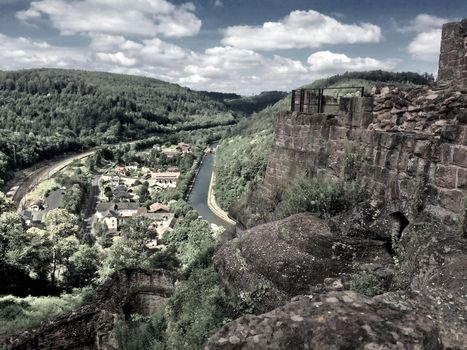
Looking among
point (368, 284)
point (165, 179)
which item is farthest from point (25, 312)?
point (165, 179)

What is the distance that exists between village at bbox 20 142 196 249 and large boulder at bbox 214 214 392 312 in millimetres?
49082

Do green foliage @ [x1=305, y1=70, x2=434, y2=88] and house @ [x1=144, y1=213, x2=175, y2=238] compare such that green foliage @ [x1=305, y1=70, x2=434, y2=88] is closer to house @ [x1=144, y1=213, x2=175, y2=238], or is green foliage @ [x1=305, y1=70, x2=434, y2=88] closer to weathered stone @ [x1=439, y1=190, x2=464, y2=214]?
house @ [x1=144, y1=213, x2=175, y2=238]

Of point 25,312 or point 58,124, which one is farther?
point 58,124

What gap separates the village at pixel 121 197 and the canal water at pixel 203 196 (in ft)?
14.9

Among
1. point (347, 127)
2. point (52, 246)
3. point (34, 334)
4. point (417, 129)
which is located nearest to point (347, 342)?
point (417, 129)

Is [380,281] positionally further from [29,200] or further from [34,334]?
[29,200]

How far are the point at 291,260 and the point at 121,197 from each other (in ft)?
268

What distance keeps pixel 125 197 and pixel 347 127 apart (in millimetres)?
81648

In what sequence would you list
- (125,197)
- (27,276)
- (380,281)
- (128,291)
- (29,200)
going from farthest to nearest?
(125,197) → (29,200) → (27,276) → (128,291) → (380,281)

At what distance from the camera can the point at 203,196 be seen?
82188 mm

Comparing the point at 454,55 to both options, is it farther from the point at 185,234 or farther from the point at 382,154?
the point at 185,234

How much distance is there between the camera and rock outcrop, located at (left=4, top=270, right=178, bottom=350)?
10.3m

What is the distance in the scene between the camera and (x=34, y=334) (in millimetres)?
10258

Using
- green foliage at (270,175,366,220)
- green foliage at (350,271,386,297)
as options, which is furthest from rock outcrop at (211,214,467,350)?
green foliage at (270,175,366,220)
